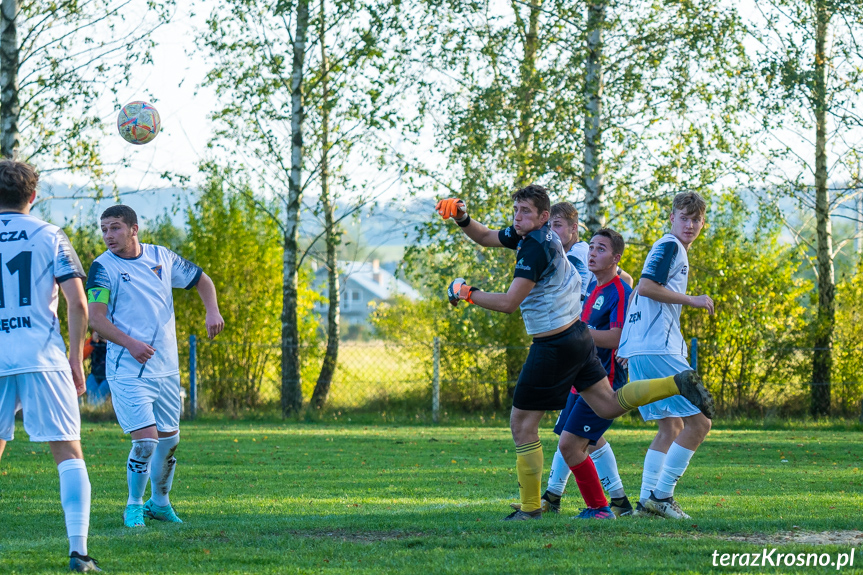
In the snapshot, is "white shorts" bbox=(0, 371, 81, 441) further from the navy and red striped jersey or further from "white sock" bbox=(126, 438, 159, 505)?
the navy and red striped jersey

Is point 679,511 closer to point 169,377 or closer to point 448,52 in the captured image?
point 169,377

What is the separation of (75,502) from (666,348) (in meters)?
3.68

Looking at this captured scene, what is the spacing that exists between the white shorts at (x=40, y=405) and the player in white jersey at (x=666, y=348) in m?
3.52

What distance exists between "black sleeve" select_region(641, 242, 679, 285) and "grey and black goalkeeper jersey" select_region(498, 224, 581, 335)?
0.65 m

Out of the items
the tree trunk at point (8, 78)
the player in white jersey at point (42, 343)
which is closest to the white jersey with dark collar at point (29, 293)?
the player in white jersey at point (42, 343)

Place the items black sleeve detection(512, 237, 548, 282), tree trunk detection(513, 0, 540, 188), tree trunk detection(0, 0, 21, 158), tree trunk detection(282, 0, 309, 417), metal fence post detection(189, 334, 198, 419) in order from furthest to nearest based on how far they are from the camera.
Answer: tree trunk detection(282, 0, 309, 417) < tree trunk detection(513, 0, 540, 188) < metal fence post detection(189, 334, 198, 419) < tree trunk detection(0, 0, 21, 158) < black sleeve detection(512, 237, 548, 282)

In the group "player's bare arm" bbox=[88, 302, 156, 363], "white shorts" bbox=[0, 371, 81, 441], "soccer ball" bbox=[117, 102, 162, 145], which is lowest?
"white shorts" bbox=[0, 371, 81, 441]

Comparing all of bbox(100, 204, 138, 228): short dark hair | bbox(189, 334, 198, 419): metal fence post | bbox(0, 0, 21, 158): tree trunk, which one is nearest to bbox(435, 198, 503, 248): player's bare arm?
bbox(100, 204, 138, 228): short dark hair

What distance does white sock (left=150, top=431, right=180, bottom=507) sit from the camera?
5.97 m

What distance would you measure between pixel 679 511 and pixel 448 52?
1393 centimetres

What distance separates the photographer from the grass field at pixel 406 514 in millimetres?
4488

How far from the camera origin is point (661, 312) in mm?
5902

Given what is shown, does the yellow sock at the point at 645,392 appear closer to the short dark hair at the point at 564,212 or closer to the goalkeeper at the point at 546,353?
the goalkeeper at the point at 546,353

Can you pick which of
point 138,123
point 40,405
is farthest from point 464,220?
point 138,123
